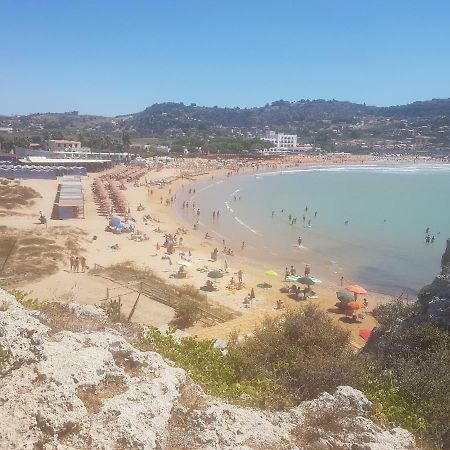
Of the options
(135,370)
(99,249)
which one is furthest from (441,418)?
(99,249)

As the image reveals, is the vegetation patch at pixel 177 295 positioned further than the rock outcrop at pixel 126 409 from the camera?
Yes

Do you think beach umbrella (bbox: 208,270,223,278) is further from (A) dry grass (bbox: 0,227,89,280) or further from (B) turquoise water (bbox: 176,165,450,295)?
(A) dry grass (bbox: 0,227,89,280)

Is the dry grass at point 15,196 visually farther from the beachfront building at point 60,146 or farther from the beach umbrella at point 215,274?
the beachfront building at point 60,146

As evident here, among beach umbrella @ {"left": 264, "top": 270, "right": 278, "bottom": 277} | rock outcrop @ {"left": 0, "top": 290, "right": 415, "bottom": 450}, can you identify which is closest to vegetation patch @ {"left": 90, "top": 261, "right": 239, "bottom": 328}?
beach umbrella @ {"left": 264, "top": 270, "right": 278, "bottom": 277}

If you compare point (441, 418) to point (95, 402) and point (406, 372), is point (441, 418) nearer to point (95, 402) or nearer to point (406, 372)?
point (406, 372)

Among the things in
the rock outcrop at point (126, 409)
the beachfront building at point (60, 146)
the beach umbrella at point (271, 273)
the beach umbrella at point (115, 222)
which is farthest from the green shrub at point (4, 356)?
the beachfront building at point (60, 146)

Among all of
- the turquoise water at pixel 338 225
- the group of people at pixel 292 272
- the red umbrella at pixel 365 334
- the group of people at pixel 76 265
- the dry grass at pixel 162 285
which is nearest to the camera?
the red umbrella at pixel 365 334

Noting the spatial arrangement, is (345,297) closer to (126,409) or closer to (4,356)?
(126,409)
